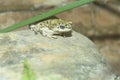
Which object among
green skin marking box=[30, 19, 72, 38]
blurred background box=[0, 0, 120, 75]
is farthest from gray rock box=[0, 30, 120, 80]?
blurred background box=[0, 0, 120, 75]

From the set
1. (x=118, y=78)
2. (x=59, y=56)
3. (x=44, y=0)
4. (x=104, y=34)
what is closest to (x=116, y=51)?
(x=104, y=34)

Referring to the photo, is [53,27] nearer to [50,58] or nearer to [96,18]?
[50,58]

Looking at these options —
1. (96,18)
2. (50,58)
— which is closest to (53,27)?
(50,58)

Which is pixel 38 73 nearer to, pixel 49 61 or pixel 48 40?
pixel 49 61

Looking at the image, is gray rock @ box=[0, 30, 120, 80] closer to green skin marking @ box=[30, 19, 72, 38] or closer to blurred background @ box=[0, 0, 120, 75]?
green skin marking @ box=[30, 19, 72, 38]

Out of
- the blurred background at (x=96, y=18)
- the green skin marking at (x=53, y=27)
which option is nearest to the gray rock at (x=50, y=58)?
the green skin marking at (x=53, y=27)
